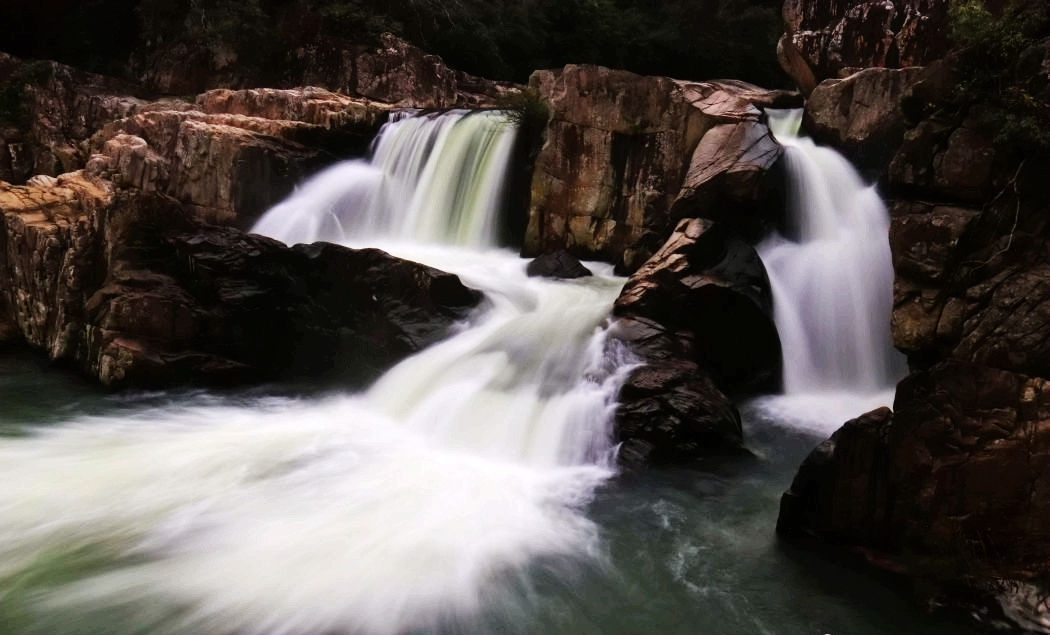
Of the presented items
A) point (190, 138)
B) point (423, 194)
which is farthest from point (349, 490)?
point (190, 138)

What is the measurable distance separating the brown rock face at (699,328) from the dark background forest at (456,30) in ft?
46.8

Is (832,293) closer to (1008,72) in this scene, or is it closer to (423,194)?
(1008,72)

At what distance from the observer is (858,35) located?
12.4 m

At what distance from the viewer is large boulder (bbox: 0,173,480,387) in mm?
9352

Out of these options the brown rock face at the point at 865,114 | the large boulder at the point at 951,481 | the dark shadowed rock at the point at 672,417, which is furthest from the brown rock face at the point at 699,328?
the brown rock face at the point at 865,114

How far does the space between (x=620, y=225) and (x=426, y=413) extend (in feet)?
18.9

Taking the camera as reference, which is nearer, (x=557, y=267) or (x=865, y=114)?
(x=865, y=114)

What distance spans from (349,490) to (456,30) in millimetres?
18997

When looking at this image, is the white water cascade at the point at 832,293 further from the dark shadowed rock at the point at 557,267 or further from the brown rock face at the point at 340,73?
the brown rock face at the point at 340,73

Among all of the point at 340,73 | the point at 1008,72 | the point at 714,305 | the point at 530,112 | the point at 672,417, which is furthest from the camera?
the point at 340,73

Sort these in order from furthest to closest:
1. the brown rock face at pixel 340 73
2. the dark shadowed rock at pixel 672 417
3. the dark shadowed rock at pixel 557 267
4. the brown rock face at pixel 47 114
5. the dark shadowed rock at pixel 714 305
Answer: the brown rock face at pixel 340 73 < the brown rock face at pixel 47 114 < the dark shadowed rock at pixel 557 267 < the dark shadowed rock at pixel 714 305 < the dark shadowed rock at pixel 672 417

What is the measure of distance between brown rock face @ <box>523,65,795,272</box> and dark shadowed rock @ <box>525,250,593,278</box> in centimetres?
78

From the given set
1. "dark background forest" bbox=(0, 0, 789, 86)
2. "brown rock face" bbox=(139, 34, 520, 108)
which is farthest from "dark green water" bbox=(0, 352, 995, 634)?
"dark background forest" bbox=(0, 0, 789, 86)

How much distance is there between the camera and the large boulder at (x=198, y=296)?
9.35 m
